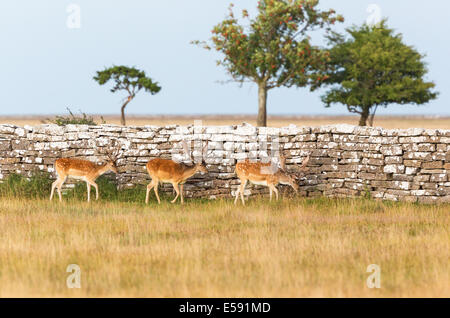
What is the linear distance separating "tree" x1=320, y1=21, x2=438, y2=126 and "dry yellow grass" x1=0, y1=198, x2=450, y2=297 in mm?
26606

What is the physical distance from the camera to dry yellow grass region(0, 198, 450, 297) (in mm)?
7629

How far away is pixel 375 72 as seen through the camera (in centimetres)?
4025

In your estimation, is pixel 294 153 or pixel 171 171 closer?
pixel 171 171

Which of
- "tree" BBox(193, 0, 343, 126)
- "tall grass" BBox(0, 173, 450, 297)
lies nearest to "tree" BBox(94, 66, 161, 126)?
"tree" BBox(193, 0, 343, 126)

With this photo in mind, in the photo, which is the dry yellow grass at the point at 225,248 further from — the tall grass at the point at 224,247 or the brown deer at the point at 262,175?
the brown deer at the point at 262,175

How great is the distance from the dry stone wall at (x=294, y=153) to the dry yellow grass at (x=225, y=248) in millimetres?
661

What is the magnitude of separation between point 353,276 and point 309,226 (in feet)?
11.4

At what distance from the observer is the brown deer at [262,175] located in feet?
46.3

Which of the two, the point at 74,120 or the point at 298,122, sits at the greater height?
the point at 74,120

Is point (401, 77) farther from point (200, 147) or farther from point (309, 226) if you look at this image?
point (309, 226)

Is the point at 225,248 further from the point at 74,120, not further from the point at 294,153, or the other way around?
the point at 74,120

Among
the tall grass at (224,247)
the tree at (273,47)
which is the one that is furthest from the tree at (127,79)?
the tall grass at (224,247)

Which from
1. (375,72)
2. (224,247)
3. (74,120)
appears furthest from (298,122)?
(224,247)

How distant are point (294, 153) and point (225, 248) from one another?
228 inches
